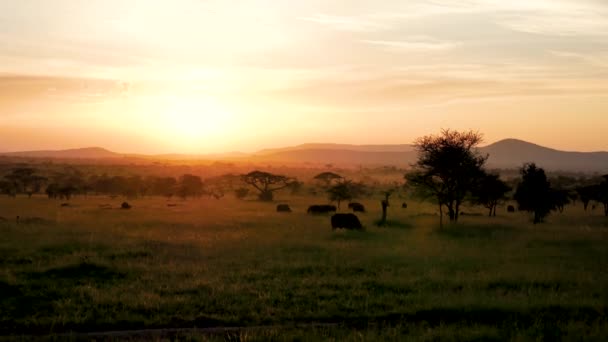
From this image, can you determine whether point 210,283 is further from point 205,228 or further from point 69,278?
point 205,228

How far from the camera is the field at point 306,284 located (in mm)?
12828

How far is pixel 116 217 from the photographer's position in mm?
44156

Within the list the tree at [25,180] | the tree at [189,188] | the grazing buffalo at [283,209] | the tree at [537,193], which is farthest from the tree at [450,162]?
the tree at [25,180]

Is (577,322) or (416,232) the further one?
(416,232)

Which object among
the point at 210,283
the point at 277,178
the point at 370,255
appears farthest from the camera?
the point at 277,178

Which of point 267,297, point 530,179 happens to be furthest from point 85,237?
point 530,179

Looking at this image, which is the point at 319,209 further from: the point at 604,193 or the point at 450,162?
the point at 604,193

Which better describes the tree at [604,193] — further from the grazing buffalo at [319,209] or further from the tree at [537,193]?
the grazing buffalo at [319,209]

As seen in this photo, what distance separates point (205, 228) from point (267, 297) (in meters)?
21.9

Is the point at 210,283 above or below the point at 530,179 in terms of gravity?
below

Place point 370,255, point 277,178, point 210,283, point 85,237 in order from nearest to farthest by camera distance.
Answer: point 210,283 → point 370,255 → point 85,237 → point 277,178

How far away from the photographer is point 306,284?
1755 cm

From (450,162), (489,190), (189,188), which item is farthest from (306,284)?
(189,188)

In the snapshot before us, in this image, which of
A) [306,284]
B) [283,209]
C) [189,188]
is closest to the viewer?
[306,284]
